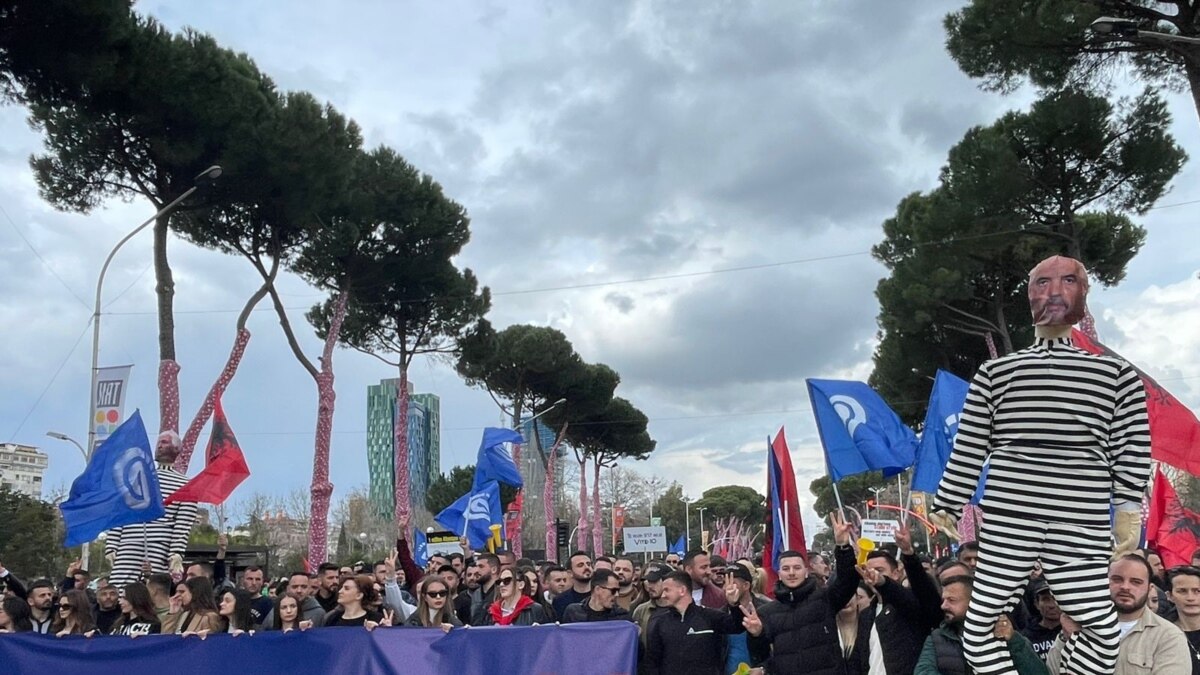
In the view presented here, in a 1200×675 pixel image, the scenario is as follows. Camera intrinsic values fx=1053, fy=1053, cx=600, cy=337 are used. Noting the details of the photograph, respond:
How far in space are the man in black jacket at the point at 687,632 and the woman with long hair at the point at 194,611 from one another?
3.05 metres

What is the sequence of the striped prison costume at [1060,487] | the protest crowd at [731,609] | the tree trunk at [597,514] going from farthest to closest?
1. the tree trunk at [597,514]
2. the protest crowd at [731,609]
3. the striped prison costume at [1060,487]

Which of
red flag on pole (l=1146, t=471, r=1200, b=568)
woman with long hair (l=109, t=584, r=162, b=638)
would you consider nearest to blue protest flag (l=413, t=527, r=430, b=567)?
woman with long hair (l=109, t=584, r=162, b=638)

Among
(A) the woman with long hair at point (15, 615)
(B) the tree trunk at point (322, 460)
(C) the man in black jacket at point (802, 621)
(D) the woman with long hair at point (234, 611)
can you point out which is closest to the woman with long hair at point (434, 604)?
(D) the woman with long hair at point (234, 611)

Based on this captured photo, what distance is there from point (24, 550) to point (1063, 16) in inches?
1257

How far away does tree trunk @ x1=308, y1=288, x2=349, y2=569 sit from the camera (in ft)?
70.1

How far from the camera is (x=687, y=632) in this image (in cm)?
651

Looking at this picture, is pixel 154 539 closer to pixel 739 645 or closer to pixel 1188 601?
pixel 739 645

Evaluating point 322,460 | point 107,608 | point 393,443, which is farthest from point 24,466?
point 107,608

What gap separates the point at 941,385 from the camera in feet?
35.6

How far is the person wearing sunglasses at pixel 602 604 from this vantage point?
23.7 ft

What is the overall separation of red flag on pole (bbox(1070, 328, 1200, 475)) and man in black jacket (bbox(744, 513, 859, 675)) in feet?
14.6

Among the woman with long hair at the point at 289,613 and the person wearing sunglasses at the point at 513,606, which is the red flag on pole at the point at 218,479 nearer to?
the woman with long hair at the point at 289,613

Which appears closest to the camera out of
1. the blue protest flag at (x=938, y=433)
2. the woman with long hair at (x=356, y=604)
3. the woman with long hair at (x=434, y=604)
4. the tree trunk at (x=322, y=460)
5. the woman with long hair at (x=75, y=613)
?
the woman with long hair at (x=434, y=604)

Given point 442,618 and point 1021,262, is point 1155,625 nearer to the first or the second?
point 442,618
